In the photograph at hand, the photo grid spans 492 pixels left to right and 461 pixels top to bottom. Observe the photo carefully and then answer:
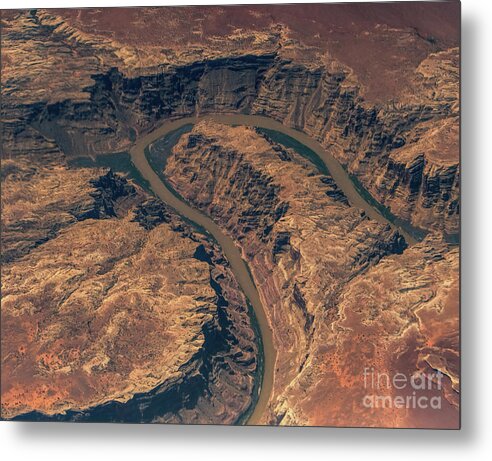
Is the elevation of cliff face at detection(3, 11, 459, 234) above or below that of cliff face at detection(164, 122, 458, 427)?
above

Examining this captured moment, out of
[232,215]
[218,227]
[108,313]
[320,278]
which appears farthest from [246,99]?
[108,313]

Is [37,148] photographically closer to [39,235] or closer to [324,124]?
[39,235]

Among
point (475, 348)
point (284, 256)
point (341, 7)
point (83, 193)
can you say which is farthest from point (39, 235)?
point (475, 348)

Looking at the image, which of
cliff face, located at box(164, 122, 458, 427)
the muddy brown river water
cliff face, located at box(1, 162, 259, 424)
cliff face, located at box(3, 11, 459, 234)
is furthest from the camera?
the muddy brown river water

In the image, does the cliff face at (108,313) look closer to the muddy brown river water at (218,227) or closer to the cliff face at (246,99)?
the muddy brown river water at (218,227)

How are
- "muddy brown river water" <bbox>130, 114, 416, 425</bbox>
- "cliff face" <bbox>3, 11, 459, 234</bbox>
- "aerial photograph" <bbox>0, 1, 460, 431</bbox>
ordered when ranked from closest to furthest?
"aerial photograph" <bbox>0, 1, 460, 431</bbox> < "cliff face" <bbox>3, 11, 459, 234</bbox> < "muddy brown river water" <bbox>130, 114, 416, 425</bbox>

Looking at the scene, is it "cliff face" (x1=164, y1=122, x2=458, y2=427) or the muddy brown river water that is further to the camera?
the muddy brown river water

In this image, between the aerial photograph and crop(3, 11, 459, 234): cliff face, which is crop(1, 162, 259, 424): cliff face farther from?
crop(3, 11, 459, 234): cliff face

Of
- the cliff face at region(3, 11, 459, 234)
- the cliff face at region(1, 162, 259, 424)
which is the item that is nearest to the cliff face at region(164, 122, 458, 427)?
the cliff face at region(3, 11, 459, 234)
